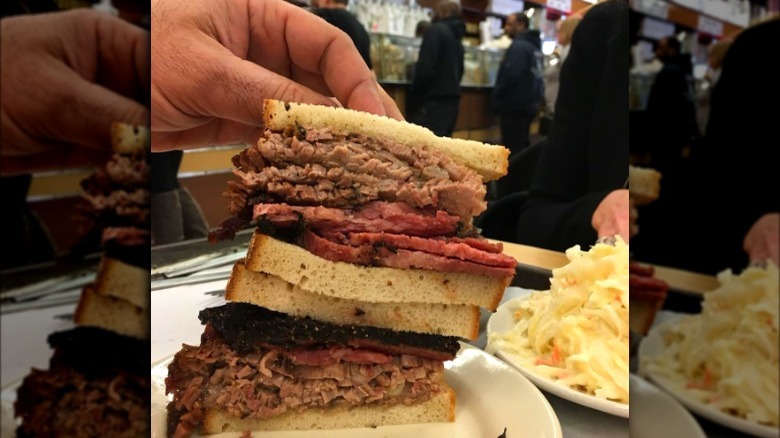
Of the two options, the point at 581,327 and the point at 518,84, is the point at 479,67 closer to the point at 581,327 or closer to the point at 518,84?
the point at 518,84

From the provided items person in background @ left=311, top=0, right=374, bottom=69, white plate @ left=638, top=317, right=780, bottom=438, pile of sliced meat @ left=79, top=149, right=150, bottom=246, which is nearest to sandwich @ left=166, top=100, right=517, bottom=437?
person in background @ left=311, top=0, right=374, bottom=69

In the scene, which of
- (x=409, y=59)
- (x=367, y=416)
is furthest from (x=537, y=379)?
(x=409, y=59)

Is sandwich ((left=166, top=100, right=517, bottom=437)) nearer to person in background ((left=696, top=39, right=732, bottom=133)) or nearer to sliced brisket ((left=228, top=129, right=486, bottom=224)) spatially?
sliced brisket ((left=228, top=129, right=486, bottom=224))

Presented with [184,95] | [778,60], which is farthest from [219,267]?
[778,60]

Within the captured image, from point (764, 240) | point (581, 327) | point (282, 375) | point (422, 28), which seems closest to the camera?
point (764, 240)

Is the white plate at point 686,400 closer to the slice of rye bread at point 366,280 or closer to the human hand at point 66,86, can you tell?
the human hand at point 66,86

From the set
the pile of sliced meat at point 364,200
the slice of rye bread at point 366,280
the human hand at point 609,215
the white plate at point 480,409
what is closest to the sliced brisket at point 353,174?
the pile of sliced meat at point 364,200
